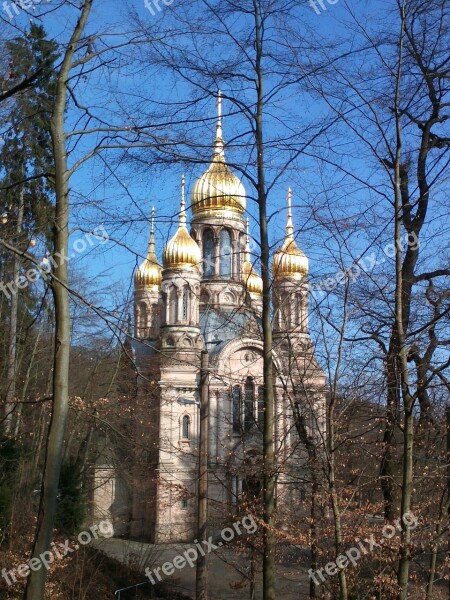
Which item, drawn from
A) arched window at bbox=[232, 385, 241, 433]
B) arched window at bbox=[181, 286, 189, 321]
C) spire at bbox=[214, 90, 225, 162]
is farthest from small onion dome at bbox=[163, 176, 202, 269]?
spire at bbox=[214, 90, 225, 162]

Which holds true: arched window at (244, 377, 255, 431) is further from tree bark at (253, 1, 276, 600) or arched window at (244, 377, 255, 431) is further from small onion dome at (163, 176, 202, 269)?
small onion dome at (163, 176, 202, 269)

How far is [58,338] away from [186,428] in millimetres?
25529

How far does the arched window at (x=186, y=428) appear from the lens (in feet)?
98.9

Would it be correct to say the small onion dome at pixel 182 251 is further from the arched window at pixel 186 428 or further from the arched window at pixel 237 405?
the arched window at pixel 237 405

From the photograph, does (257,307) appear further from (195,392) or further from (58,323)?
(195,392)

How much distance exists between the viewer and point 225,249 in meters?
34.5

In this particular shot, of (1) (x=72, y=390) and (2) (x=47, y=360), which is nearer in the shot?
(2) (x=47, y=360)

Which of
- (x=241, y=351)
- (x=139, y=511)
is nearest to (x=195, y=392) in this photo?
(x=241, y=351)

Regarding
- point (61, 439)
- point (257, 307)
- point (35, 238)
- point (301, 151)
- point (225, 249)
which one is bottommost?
point (61, 439)

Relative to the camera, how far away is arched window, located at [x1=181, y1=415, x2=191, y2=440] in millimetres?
30156

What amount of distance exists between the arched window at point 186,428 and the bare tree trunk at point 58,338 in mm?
25232

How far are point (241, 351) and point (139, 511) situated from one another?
815 cm

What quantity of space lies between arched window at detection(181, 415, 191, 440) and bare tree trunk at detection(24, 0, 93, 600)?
25232mm

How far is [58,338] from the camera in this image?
17.3 ft
